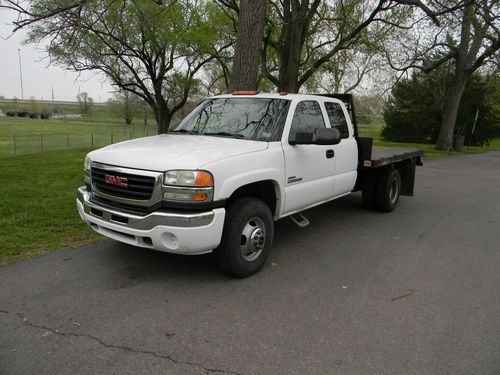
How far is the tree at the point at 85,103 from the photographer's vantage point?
85.5 metres

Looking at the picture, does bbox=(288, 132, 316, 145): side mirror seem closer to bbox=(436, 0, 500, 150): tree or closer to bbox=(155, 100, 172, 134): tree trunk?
bbox=(436, 0, 500, 150): tree

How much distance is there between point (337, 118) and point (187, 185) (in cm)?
314

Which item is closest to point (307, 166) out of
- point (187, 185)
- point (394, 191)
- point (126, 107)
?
point (187, 185)

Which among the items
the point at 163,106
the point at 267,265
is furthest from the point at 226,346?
the point at 163,106

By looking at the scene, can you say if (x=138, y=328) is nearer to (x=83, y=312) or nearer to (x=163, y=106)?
(x=83, y=312)

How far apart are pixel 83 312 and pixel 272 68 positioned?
22.2 m

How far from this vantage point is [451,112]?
76.1 ft

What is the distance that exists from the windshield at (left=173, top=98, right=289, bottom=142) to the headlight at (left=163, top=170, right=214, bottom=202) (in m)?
1.19

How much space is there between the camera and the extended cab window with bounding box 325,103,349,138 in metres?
5.79

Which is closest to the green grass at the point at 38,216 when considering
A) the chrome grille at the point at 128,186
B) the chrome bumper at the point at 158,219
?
the chrome grille at the point at 128,186

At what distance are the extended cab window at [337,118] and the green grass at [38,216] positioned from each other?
3.68m

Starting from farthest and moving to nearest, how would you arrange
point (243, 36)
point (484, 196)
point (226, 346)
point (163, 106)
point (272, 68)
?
point (163, 106)
point (272, 68)
point (484, 196)
point (243, 36)
point (226, 346)

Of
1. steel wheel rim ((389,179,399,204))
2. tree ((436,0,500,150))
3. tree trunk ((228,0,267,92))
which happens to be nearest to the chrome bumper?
steel wheel rim ((389,179,399,204))

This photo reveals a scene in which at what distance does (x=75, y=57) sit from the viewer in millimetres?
20375
